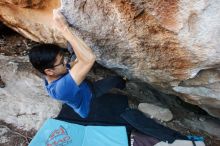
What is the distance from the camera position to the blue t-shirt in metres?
2.72

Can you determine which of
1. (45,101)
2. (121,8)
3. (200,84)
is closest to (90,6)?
(121,8)

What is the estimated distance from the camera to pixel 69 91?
279 cm

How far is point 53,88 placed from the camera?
2.87m

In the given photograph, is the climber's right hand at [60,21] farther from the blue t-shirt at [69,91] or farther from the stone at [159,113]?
the stone at [159,113]

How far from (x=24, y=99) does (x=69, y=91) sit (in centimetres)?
190

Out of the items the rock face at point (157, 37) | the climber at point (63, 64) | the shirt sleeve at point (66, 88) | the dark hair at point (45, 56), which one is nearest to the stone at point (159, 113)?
the rock face at point (157, 37)

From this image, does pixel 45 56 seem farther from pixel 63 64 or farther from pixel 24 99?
pixel 24 99

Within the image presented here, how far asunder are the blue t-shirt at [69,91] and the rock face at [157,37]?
17.6 inches

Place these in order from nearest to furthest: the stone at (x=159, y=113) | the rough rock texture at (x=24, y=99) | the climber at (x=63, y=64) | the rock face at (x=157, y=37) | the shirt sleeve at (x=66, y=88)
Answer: the rock face at (x=157, y=37) < the climber at (x=63, y=64) < the shirt sleeve at (x=66, y=88) < the stone at (x=159, y=113) < the rough rock texture at (x=24, y=99)

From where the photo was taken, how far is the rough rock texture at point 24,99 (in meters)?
4.40

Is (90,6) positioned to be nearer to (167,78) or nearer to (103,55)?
(103,55)

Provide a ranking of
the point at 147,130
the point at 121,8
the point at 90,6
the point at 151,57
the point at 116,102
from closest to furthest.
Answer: the point at 121,8 < the point at 90,6 < the point at 151,57 < the point at 147,130 < the point at 116,102

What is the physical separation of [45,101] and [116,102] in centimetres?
96

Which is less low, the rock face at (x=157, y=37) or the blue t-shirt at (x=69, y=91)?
the rock face at (x=157, y=37)
